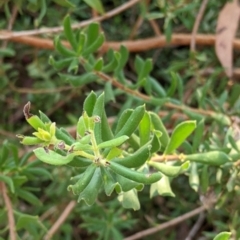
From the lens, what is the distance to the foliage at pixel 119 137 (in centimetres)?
63

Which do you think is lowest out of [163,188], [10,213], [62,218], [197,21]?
[62,218]

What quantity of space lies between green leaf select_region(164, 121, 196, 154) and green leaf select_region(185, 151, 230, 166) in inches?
1.6

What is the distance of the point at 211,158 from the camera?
0.82m

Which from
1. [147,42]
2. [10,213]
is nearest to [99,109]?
[10,213]

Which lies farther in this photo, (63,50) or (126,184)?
(63,50)

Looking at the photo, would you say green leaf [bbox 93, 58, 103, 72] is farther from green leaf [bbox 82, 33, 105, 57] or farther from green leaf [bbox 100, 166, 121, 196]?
green leaf [bbox 100, 166, 121, 196]

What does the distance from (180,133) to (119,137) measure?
19 centimetres

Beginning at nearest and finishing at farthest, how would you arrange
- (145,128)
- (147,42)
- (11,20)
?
(145,128) → (11,20) → (147,42)

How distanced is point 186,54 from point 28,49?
425mm

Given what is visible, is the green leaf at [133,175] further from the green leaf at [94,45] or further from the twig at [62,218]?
the twig at [62,218]

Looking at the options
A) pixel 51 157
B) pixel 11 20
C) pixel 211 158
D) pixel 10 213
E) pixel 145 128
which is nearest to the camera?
pixel 51 157

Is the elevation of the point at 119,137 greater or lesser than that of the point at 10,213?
greater

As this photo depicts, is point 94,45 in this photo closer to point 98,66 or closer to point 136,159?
point 98,66

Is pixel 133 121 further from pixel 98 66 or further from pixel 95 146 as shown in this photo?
pixel 98 66
